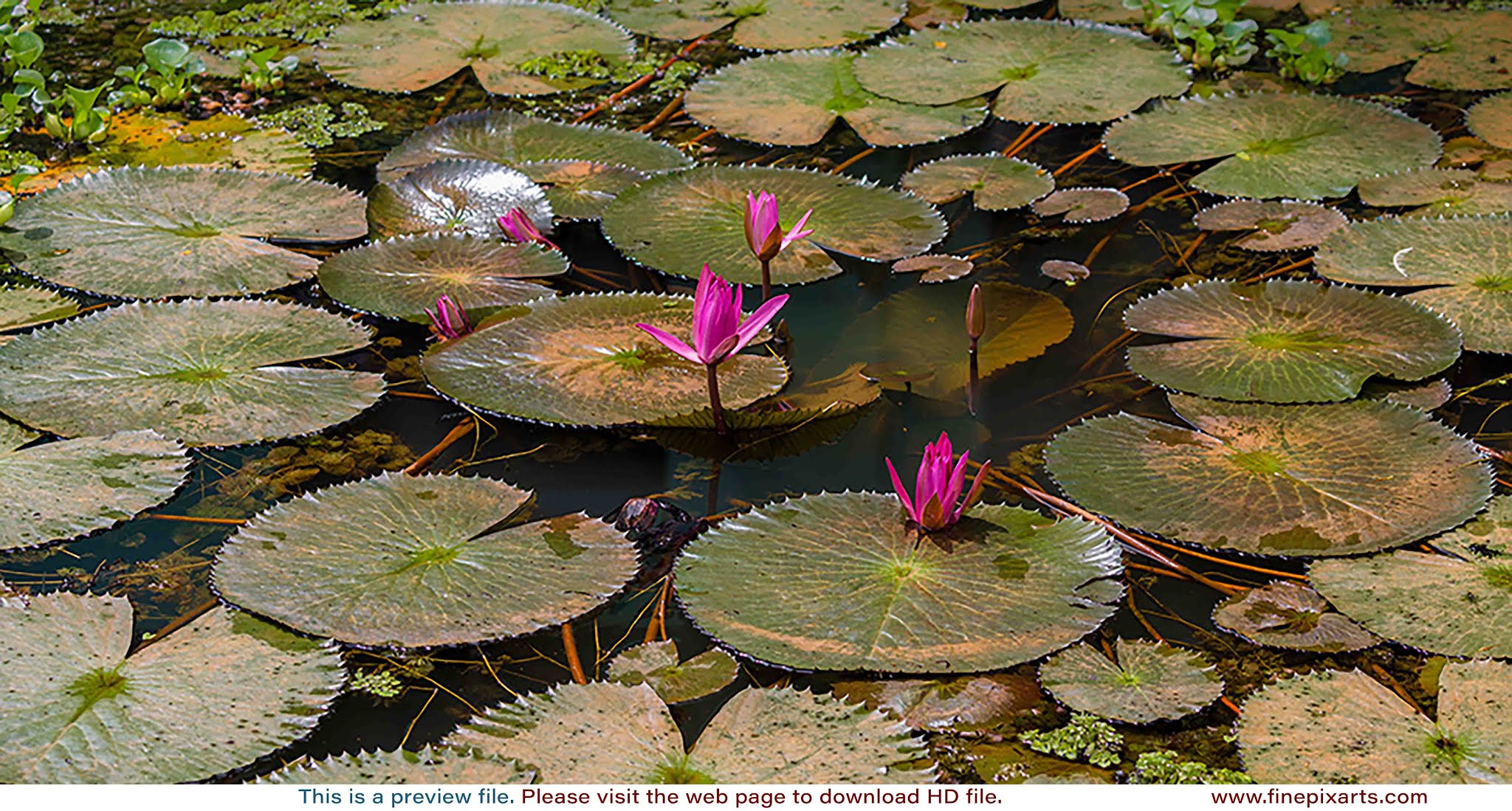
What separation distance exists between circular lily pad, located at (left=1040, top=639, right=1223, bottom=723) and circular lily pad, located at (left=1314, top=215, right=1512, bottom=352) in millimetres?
1115

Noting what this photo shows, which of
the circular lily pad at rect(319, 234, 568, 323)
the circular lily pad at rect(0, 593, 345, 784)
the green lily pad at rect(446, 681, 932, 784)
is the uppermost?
the circular lily pad at rect(319, 234, 568, 323)

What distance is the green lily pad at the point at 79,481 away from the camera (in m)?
2.03

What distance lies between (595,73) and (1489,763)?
293 centimetres

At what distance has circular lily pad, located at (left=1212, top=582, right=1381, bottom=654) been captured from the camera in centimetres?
182

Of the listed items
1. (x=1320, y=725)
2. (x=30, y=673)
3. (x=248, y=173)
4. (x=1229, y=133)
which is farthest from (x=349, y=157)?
(x=1320, y=725)

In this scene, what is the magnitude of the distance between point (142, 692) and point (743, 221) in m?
1.50

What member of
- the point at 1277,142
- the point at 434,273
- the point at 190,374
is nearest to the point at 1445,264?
the point at 1277,142

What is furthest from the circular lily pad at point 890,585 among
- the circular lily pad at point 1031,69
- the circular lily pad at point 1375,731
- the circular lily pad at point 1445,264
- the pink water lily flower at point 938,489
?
the circular lily pad at point 1031,69

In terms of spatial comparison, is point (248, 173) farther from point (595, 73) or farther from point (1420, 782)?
point (1420, 782)

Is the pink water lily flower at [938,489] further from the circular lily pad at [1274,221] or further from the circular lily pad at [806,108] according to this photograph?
the circular lily pad at [806,108]

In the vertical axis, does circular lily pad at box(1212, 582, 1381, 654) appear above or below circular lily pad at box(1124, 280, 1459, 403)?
below

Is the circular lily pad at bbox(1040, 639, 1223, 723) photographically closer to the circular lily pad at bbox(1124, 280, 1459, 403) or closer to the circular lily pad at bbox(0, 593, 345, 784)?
the circular lily pad at bbox(1124, 280, 1459, 403)

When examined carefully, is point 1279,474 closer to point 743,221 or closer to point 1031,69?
point 743,221

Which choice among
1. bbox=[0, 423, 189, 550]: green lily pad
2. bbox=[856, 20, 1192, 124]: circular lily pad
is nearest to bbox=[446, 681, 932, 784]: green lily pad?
bbox=[0, 423, 189, 550]: green lily pad
